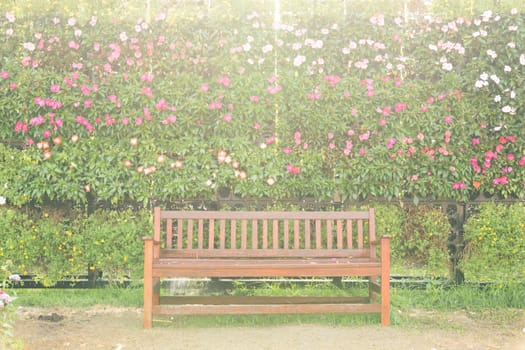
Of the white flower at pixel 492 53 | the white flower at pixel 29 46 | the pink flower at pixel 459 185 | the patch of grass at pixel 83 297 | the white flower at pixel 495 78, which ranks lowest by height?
the patch of grass at pixel 83 297

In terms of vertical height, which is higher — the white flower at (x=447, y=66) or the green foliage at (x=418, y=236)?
the white flower at (x=447, y=66)

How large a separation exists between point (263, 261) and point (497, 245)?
232 cm

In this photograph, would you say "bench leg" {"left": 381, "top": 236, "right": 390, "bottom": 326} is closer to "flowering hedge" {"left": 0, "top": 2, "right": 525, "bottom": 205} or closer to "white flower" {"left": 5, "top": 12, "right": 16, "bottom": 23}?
"flowering hedge" {"left": 0, "top": 2, "right": 525, "bottom": 205}

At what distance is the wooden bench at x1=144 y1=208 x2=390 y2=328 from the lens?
5.38m

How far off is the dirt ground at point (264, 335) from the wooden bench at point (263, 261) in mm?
166

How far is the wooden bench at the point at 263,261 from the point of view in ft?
17.7

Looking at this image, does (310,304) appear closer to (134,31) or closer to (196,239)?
(196,239)

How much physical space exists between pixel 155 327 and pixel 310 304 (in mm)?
1224

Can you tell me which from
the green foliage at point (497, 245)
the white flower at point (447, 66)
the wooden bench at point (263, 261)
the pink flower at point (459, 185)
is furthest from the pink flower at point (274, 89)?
the green foliage at point (497, 245)

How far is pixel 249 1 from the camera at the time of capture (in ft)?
22.1

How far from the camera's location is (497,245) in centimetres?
652

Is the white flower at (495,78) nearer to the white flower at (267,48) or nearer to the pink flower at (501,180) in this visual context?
the pink flower at (501,180)

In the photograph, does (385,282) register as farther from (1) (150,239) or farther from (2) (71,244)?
(2) (71,244)

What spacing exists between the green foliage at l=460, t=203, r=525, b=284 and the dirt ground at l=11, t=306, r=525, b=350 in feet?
2.34
